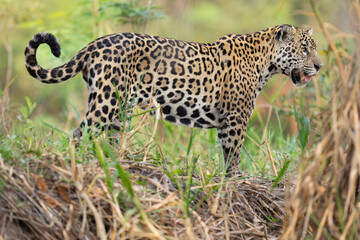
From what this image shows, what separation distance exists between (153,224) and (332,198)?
1284 millimetres

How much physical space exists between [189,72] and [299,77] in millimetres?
1768

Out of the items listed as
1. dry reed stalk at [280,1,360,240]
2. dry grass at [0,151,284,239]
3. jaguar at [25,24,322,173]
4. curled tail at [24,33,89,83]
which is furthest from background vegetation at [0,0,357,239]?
curled tail at [24,33,89,83]

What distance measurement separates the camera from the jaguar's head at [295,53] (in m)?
7.62

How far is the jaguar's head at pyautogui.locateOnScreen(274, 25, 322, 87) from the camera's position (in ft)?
25.0

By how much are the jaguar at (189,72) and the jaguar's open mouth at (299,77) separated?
0.01 m

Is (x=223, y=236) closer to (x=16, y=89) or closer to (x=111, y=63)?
(x=111, y=63)

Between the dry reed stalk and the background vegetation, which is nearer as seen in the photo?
the dry reed stalk

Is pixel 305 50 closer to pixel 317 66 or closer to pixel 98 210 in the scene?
pixel 317 66

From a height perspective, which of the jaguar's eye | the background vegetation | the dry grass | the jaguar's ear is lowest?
the dry grass

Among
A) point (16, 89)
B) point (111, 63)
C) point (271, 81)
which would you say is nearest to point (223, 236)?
point (111, 63)

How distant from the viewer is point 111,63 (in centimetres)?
615

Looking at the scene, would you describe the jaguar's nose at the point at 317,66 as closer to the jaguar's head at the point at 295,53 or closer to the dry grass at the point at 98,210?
the jaguar's head at the point at 295,53

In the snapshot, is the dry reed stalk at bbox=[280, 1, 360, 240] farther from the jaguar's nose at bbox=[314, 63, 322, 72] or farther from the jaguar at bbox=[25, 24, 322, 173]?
the jaguar's nose at bbox=[314, 63, 322, 72]

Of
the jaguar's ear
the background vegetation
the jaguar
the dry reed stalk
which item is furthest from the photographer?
Answer: the jaguar's ear
